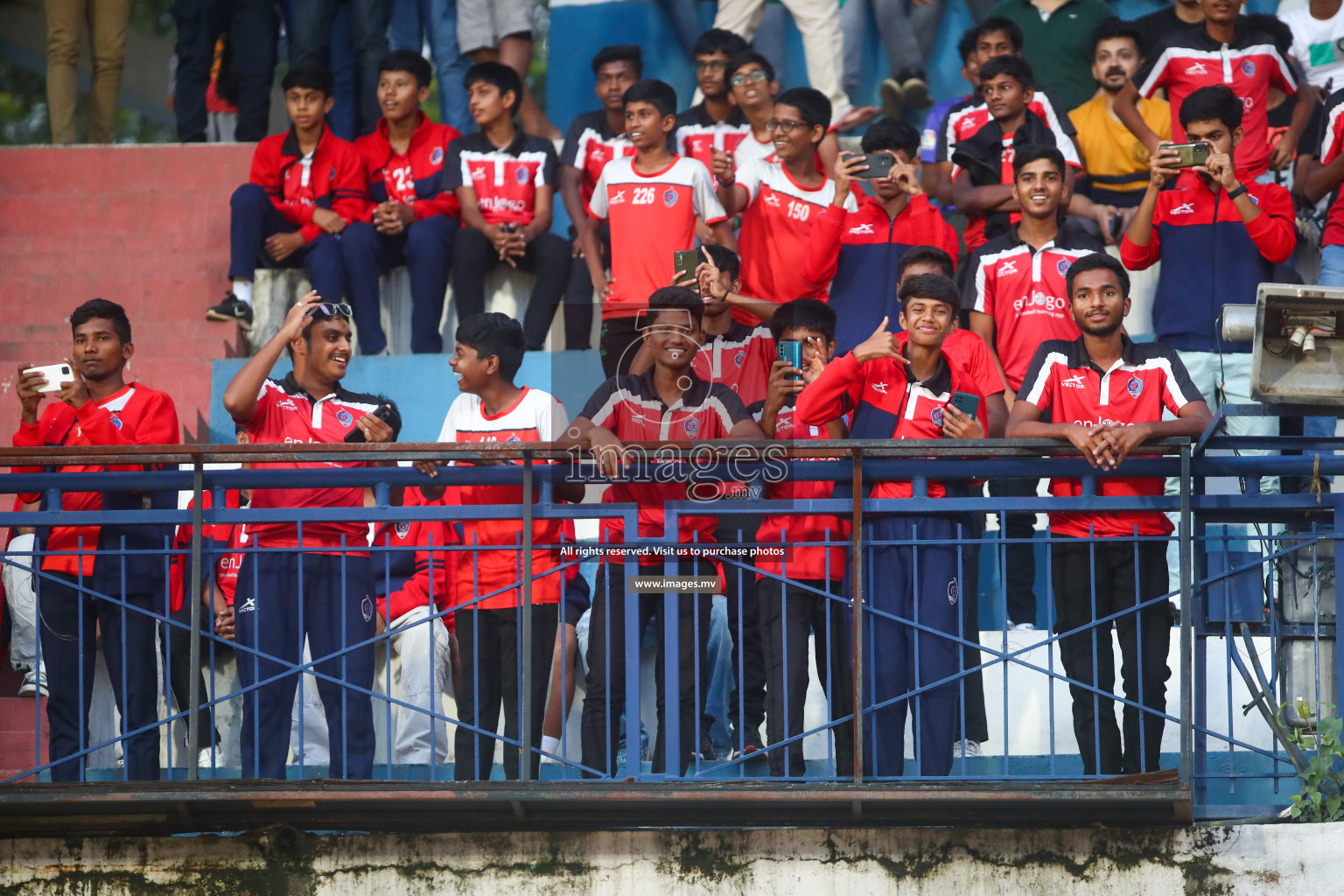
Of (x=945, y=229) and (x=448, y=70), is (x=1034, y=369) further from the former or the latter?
(x=448, y=70)

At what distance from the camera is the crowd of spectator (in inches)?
244

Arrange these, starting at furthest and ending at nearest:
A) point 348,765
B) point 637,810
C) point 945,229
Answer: point 945,229 < point 348,765 < point 637,810

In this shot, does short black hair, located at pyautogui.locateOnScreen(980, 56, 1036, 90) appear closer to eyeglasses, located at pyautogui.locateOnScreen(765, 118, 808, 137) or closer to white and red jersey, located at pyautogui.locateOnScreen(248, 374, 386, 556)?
eyeglasses, located at pyautogui.locateOnScreen(765, 118, 808, 137)

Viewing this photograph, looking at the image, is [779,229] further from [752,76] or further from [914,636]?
[914,636]

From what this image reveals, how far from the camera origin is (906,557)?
20.0ft

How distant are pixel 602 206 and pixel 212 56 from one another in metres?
3.77

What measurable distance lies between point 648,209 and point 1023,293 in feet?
6.76

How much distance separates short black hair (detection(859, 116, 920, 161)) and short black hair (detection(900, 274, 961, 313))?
2092mm

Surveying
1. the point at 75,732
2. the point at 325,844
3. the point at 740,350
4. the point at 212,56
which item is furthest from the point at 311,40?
the point at 325,844

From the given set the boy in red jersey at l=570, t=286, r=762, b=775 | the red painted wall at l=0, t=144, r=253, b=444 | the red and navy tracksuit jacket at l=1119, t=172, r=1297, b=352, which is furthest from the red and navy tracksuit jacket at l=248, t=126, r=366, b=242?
the red and navy tracksuit jacket at l=1119, t=172, r=1297, b=352

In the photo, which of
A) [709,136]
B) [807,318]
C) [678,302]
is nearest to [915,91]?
[709,136]

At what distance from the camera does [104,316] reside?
280 inches

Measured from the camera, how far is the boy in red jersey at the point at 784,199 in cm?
865

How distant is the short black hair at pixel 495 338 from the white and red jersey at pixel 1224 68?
472cm
